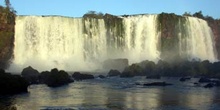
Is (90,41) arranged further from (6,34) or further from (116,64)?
(6,34)

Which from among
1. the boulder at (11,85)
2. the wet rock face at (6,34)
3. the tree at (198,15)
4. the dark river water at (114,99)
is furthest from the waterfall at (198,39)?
the boulder at (11,85)

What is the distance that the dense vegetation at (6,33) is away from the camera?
52.8 metres

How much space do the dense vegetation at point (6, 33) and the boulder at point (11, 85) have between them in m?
26.2

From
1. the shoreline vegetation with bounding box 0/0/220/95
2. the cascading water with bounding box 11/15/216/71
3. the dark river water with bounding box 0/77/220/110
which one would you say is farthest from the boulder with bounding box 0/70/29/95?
the cascading water with bounding box 11/15/216/71

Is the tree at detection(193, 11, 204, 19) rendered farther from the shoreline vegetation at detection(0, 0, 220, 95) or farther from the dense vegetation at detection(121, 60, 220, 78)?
the dense vegetation at detection(121, 60, 220, 78)

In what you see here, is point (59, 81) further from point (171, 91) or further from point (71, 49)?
point (71, 49)

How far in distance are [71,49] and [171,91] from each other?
106 feet

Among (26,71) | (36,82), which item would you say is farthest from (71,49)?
(36,82)

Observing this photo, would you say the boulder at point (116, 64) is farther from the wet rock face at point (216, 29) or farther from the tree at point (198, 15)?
the tree at point (198, 15)

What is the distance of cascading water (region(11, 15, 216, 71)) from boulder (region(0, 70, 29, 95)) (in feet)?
80.0

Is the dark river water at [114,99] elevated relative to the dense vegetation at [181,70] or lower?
lower

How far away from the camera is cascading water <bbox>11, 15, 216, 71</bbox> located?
55.4 meters

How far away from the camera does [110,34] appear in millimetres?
62250

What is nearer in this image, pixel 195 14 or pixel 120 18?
pixel 120 18
